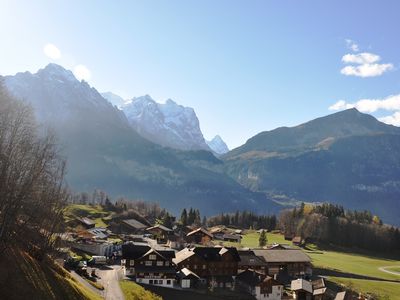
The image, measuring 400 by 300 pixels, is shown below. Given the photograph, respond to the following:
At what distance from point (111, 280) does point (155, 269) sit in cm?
1042

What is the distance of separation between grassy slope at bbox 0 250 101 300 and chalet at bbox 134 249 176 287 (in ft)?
95.7

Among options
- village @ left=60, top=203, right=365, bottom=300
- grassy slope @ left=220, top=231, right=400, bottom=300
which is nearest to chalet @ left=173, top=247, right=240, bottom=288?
village @ left=60, top=203, right=365, bottom=300

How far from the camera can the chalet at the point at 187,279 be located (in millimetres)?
88000

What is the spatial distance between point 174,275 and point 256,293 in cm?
1787

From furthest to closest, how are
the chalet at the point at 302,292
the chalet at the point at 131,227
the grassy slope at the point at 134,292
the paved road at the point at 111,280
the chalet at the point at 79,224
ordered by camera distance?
the chalet at the point at 131,227
the chalet at the point at 79,224
the chalet at the point at 302,292
the grassy slope at the point at 134,292
the paved road at the point at 111,280

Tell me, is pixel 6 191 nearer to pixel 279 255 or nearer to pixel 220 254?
pixel 220 254

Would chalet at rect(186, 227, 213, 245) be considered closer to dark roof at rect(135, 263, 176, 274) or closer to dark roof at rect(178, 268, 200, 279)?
dark roof at rect(178, 268, 200, 279)

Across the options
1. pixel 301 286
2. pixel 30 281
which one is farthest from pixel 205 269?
pixel 30 281

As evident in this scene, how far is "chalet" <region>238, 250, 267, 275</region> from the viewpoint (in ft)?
344

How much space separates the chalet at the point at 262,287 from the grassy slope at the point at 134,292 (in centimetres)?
2406

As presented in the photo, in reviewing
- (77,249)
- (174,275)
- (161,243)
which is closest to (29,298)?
(174,275)

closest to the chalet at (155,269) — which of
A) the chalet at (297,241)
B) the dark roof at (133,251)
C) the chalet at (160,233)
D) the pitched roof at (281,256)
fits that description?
the dark roof at (133,251)

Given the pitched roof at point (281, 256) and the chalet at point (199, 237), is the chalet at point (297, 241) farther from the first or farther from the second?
the pitched roof at point (281, 256)

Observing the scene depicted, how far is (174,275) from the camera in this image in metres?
87.2
